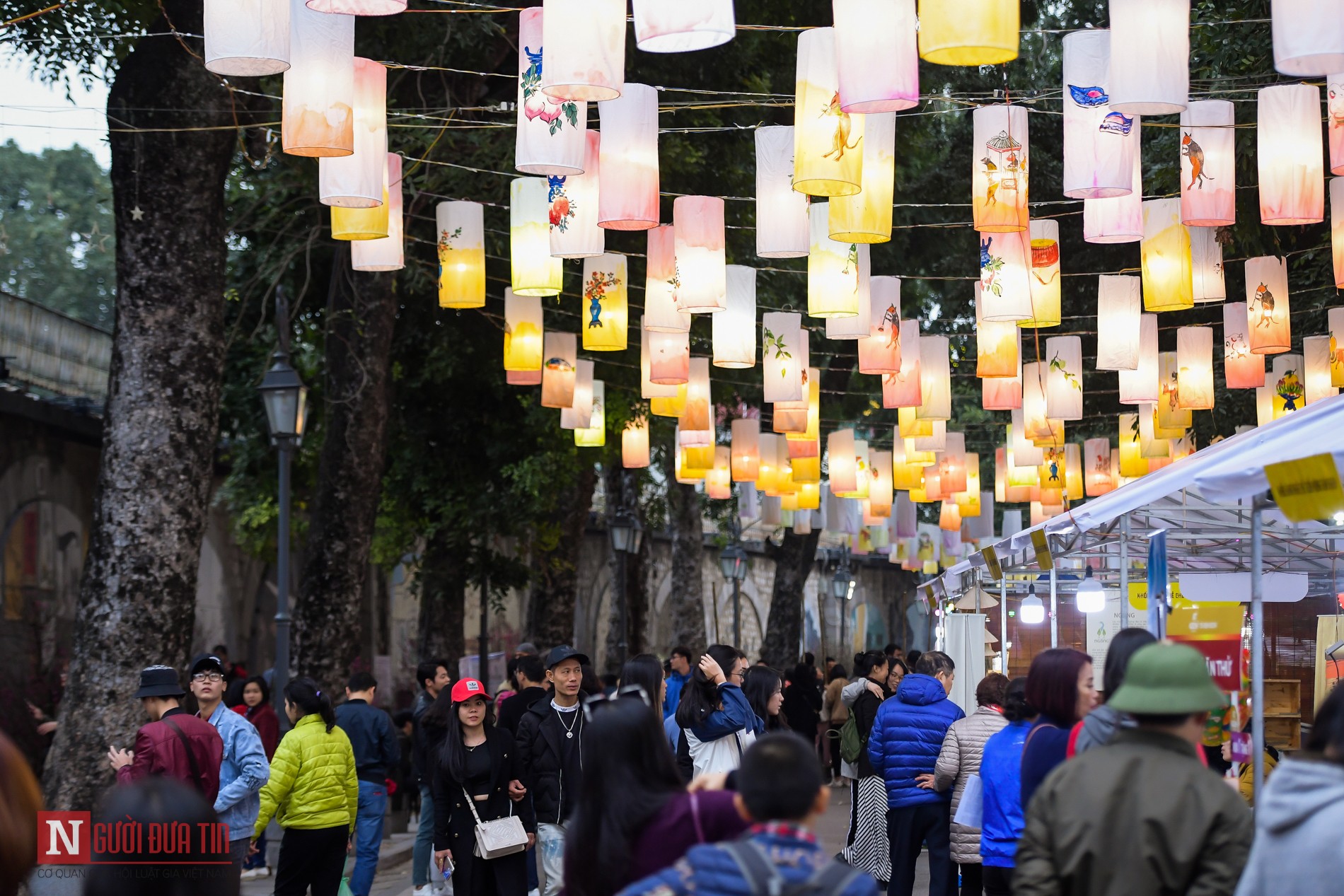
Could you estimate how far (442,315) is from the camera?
20.4 meters

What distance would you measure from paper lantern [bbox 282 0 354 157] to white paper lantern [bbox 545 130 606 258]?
8.09ft

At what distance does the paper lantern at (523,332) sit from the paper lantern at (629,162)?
15.0ft

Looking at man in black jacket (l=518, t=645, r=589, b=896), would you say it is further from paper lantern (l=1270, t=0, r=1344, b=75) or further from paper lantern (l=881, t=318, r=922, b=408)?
paper lantern (l=881, t=318, r=922, b=408)

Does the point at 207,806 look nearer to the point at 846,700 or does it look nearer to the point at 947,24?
the point at 947,24

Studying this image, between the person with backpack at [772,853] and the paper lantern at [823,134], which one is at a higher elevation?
the paper lantern at [823,134]

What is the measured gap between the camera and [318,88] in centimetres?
913

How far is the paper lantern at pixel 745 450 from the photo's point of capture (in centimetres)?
2181

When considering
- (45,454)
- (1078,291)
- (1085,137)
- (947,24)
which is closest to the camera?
(947,24)

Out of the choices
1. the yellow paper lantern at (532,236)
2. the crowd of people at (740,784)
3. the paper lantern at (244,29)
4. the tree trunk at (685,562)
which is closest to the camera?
the crowd of people at (740,784)

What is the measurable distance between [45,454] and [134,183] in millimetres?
9322

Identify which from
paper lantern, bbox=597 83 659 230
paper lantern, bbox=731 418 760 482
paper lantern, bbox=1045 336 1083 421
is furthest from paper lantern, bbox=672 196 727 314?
paper lantern, bbox=731 418 760 482

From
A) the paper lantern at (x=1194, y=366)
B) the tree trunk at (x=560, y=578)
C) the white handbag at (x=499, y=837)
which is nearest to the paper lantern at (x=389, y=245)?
the white handbag at (x=499, y=837)

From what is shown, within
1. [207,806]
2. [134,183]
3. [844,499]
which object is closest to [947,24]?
[207,806]

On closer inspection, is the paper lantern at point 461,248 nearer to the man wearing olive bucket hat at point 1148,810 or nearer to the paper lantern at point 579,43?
the paper lantern at point 579,43
